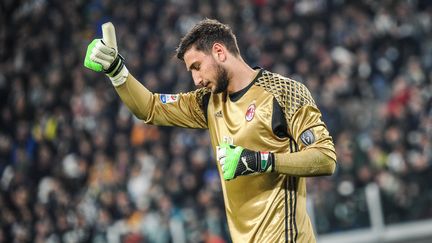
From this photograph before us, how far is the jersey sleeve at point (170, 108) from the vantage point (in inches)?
197

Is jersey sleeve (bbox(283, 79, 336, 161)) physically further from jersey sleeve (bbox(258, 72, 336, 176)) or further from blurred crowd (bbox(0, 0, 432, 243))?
blurred crowd (bbox(0, 0, 432, 243))

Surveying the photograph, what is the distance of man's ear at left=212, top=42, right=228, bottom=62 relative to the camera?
183 inches

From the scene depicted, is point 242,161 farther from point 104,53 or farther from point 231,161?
point 104,53

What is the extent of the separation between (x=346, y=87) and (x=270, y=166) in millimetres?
10303

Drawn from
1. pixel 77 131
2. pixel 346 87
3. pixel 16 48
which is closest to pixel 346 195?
pixel 346 87

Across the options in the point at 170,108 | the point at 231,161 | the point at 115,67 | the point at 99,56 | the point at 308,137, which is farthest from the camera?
the point at 170,108

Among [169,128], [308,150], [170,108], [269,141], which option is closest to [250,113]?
[269,141]

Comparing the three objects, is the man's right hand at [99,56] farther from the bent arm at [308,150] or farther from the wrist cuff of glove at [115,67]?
the bent arm at [308,150]

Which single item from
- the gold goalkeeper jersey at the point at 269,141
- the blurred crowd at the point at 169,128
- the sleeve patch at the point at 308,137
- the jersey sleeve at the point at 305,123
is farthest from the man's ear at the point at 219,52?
the blurred crowd at the point at 169,128

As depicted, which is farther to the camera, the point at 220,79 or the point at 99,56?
the point at 99,56

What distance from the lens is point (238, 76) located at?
4.74m

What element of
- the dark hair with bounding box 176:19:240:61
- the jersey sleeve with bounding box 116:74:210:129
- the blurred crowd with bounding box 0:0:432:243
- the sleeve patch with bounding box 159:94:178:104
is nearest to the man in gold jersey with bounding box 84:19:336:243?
the dark hair with bounding box 176:19:240:61

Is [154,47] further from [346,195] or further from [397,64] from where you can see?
[346,195]

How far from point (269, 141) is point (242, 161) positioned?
408 mm
